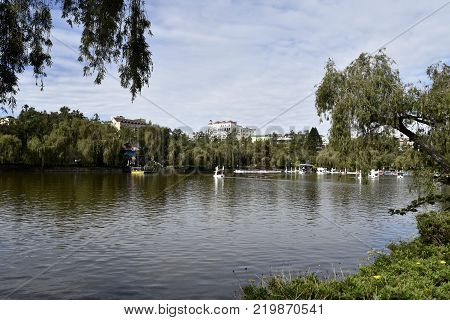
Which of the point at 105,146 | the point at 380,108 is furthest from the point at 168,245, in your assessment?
the point at 105,146

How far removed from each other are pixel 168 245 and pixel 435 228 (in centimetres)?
1175

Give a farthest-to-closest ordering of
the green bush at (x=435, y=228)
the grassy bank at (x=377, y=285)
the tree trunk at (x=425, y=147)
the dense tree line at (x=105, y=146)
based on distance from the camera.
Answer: the dense tree line at (x=105, y=146) → the green bush at (x=435, y=228) → the tree trunk at (x=425, y=147) → the grassy bank at (x=377, y=285)

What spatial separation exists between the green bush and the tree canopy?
1617 mm

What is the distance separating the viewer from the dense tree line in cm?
9406

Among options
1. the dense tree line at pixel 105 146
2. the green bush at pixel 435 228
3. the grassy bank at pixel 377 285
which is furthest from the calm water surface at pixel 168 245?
the dense tree line at pixel 105 146

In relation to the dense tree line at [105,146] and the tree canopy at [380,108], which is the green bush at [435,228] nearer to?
the tree canopy at [380,108]

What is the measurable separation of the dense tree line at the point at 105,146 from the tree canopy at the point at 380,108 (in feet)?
131

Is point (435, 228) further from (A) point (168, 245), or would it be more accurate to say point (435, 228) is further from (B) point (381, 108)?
(A) point (168, 245)

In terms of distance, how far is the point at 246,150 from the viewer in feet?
533

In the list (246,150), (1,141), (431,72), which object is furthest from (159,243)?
(246,150)

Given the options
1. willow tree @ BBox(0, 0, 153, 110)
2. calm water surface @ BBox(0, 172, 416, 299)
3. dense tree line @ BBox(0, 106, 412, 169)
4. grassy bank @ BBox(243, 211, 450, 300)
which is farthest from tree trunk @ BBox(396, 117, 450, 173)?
dense tree line @ BBox(0, 106, 412, 169)

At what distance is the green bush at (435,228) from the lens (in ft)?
51.0

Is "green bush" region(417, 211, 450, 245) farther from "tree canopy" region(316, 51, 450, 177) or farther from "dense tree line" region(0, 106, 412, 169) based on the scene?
"dense tree line" region(0, 106, 412, 169)

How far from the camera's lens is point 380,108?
15.8m
